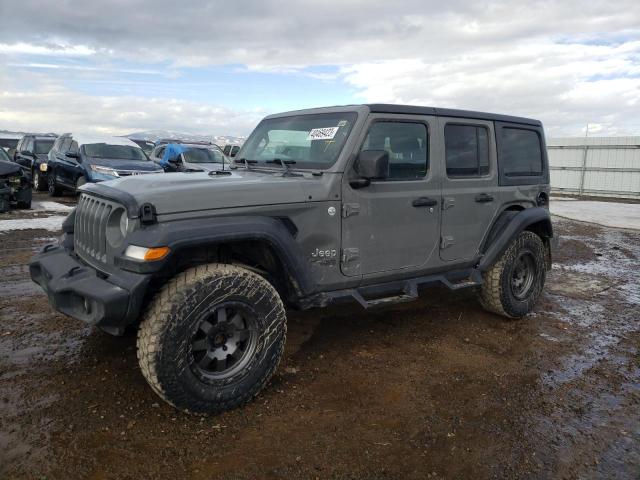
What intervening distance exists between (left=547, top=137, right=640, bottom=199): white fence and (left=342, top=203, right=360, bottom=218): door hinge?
67.2ft

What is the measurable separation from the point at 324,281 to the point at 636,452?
2155mm

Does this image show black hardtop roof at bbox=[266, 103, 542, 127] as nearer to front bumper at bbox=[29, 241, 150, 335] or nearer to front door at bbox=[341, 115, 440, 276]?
front door at bbox=[341, 115, 440, 276]

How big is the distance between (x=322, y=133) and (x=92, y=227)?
5.93 ft

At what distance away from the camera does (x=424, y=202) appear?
13.3 ft

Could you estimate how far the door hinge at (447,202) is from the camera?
4.23 metres

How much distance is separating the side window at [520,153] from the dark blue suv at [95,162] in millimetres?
8610

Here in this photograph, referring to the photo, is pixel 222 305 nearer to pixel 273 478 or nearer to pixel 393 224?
pixel 273 478

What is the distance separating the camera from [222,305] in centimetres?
304

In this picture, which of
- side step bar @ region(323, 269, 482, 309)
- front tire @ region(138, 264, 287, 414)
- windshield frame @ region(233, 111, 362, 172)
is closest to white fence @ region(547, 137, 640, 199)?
side step bar @ region(323, 269, 482, 309)

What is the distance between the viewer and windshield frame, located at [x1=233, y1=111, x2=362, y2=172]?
12.1 feet

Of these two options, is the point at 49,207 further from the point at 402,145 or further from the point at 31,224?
the point at 402,145

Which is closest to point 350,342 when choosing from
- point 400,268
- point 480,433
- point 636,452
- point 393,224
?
point 400,268

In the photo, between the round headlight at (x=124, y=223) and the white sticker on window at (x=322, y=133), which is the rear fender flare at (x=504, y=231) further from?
the round headlight at (x=124, y=223)

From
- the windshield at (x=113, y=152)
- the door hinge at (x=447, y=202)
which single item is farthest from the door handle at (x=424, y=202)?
the windshield at (x=113, y=152)
